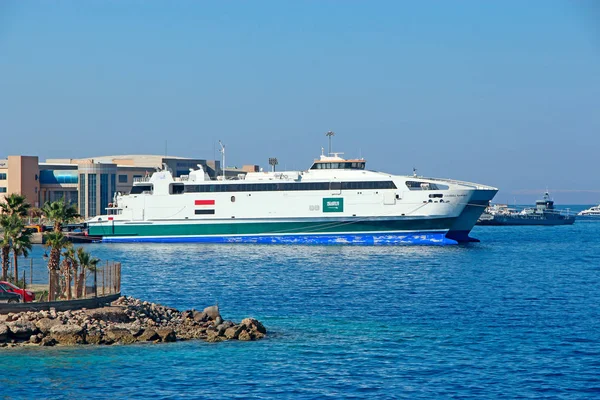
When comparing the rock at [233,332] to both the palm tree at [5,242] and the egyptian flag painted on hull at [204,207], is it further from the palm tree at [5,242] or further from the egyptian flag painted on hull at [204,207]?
the egyptian flag painted on hull at [204,207]

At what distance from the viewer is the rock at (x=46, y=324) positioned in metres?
28.2

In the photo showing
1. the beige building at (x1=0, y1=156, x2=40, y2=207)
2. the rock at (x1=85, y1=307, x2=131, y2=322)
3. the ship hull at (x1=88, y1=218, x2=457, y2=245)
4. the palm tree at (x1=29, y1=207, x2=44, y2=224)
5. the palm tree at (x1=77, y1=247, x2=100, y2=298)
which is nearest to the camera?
the rock at (x1=85, y1=307, x2=131, y2=322)

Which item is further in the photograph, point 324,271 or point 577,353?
point 324,271

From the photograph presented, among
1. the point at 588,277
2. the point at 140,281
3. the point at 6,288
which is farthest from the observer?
the point at 588,277

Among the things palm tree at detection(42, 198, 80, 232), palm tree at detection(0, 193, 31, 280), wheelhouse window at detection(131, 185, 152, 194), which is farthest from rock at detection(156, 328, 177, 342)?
wheelhouse window at detection(131, 185, 152, 194)

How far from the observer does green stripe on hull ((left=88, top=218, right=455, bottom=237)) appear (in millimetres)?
74250

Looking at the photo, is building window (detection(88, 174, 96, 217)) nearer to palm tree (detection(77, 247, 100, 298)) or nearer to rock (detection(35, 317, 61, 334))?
→ palm tree (detection(77, 247, 100, 298))

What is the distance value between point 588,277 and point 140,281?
960 inches

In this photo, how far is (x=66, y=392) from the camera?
23.6m

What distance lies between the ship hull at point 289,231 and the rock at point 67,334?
4763 cm

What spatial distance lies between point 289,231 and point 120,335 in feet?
161

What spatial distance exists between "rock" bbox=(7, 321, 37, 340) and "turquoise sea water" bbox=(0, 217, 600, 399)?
2.85ft

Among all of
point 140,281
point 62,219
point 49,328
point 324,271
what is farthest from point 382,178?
point 49,328

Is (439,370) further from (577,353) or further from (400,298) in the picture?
(400,298)
